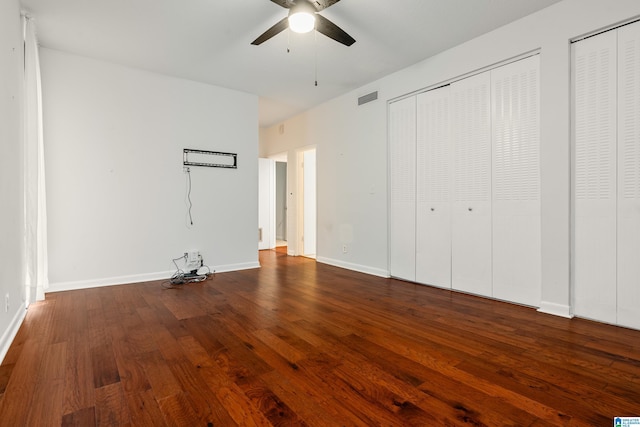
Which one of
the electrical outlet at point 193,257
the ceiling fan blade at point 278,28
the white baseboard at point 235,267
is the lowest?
the white baseboard at point 235,267

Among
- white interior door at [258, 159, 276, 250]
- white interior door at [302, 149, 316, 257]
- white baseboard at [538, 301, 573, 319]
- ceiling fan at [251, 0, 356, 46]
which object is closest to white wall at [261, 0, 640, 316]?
white baseboard at [538, 301, 573, 319]

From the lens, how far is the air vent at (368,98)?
4.81 metres

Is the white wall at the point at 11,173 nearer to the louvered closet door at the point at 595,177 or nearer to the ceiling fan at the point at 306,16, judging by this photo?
the ceiling fan at the point at 306,16

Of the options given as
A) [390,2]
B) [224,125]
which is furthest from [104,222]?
[390,2]

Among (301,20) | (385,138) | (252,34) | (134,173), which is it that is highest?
(252,34)

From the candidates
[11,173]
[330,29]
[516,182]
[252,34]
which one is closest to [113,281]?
[11,173]

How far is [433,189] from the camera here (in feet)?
13.5

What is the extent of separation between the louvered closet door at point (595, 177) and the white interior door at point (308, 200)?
466 cm

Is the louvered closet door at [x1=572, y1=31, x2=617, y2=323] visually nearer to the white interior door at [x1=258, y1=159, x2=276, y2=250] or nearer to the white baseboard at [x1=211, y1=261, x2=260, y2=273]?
the white baseboard at [x1=211, y1=261, x2=260, y2=273]

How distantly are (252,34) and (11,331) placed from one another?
3.49 meters

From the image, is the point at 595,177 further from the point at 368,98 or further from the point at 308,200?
the point at 308,200

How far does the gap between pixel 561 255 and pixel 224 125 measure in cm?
476

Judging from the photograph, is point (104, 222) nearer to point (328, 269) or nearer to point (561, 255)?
point (328, 269)

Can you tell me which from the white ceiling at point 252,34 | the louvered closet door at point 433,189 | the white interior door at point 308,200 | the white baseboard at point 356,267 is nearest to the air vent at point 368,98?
the white ceiling at point 252,34
